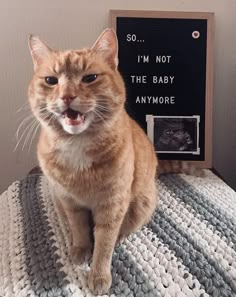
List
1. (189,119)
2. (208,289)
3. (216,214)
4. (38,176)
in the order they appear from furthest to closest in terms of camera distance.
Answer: (189,119) → (38,176) → (216,214) → (208,289)

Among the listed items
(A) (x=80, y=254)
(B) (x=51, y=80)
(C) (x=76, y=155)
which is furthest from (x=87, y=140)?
(A) (x=80, y=254)

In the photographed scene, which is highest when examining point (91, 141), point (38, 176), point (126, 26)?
point (126, 26)

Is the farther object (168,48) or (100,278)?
(168,48)

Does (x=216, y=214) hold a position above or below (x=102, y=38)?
below

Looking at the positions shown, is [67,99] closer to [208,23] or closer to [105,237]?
[105,237]

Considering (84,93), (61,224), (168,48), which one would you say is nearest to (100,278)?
(61,224)

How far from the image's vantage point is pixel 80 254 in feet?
2.84

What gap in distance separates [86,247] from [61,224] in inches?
4.7

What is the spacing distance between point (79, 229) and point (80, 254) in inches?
2.3

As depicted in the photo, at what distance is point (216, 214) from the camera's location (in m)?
1.02

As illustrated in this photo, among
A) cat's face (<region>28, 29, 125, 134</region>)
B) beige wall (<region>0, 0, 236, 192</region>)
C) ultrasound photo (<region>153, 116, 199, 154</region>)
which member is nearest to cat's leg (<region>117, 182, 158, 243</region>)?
cat's face (<region>28, 29, 125, 134</region>)

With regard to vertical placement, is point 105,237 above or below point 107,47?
below

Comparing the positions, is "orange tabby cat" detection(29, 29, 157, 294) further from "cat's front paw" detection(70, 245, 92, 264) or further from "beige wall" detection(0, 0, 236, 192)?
"beige wall" detection(0, 0, 236, 192)

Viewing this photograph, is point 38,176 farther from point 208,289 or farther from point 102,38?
point 208,289
